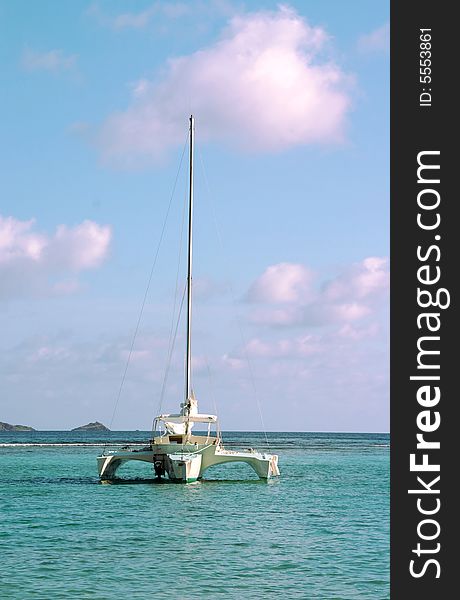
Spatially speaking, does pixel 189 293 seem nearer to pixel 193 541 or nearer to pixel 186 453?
pixel 186 453

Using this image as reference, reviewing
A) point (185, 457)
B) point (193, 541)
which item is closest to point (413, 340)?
point (193, 541)

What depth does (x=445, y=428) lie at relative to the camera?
1395 cm

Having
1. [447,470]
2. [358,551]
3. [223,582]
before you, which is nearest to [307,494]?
[358,551]

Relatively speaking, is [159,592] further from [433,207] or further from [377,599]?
[433,207]

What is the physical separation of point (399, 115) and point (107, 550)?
616 inches

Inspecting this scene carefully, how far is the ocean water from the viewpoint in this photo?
2078cm

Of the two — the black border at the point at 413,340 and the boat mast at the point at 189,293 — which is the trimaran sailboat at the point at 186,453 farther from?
the black border at the point at 413,340

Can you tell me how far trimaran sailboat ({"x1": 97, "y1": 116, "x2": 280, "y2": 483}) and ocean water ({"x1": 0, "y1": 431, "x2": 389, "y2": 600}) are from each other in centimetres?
100

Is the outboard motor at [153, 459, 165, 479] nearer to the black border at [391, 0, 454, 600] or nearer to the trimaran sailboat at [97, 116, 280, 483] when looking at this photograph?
the trimaran sailboat at [97, 116, 280, 483]

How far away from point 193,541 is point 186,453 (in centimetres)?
1897

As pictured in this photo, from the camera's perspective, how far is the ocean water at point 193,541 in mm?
20781

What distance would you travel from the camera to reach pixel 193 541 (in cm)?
2753

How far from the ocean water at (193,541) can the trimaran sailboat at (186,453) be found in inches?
39.3

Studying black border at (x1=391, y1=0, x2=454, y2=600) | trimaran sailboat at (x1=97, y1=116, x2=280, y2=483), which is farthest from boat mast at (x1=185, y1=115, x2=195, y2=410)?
black border at (x1=391, y1=0, x2=454, y2=600)
